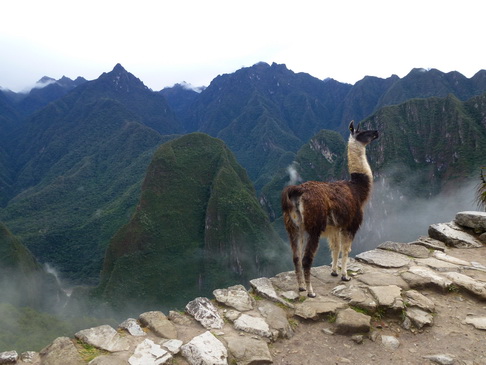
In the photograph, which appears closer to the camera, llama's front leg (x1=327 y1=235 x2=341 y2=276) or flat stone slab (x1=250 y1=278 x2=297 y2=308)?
flat stone slab (x1=250 y1=278 x2=297 y2=308)

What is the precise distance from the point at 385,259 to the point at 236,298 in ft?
10.3

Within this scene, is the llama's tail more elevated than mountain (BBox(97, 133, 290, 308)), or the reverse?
the llama's tail

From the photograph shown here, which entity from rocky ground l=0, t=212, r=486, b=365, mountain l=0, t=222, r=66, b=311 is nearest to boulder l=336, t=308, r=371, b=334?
rocky ground l=0, t=212, r=486, b=365

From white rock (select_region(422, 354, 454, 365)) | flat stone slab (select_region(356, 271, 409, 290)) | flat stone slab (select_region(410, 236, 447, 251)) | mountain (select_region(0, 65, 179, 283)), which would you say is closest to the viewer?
white rock (select_region(422, 354, 454, 365))

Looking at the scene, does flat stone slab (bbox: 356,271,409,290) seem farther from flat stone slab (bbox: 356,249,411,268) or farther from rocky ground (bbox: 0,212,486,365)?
flat stone slab (bbox: 356,249,411,268)

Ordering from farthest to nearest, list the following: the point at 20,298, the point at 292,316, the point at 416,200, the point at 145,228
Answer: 1. the point at 416,200
2. the point at 145,228
3. the point at 20,298
4. the point at 292,316

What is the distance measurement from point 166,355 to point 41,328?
46959 mm

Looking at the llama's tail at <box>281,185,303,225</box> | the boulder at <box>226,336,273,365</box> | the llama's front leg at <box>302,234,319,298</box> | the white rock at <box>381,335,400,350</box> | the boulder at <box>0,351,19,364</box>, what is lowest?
the white rock at <box>381,335,400,350</box>

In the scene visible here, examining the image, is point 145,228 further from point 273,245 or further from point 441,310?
→ point 441,310

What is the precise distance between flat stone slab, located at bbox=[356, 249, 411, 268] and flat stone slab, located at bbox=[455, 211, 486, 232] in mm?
2474

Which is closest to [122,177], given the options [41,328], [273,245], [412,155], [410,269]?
[273,245]

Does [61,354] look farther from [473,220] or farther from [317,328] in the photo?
[473,220]

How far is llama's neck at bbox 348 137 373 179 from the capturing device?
17.6 feet

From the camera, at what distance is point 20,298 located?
192 feet
